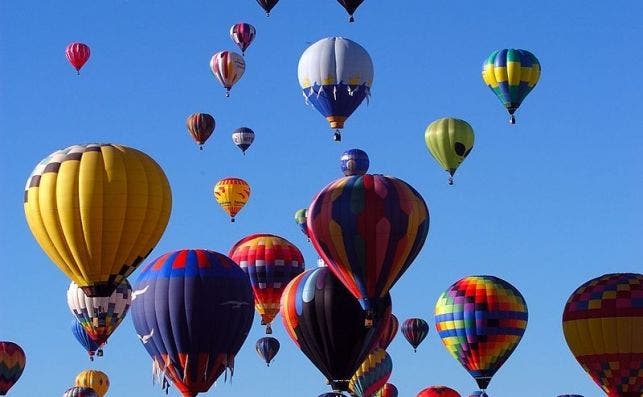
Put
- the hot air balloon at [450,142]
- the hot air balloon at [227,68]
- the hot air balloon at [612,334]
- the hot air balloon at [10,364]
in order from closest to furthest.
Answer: the hot air balloon at [612,334], the hot air balloon at [450,142], the hot air balloon at [10,364], the hot air balloon at [227,68]

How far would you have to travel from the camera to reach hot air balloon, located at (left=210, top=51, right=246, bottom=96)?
2849 inches

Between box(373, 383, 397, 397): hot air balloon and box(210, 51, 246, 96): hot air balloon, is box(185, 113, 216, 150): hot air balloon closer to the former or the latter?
box(210, 51, 246, 96): hot air balloon

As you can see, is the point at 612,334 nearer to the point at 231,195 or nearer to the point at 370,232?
the point at 370,232

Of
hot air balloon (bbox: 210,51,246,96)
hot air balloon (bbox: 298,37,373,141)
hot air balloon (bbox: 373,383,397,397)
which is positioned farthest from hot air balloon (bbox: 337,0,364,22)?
hot air balloon (bbox: 373,383,397,397)

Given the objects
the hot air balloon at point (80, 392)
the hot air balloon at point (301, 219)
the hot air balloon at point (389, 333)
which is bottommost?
the hot air balloon at point (80, 392)

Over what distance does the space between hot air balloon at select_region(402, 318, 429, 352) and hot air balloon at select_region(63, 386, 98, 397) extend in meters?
12.0

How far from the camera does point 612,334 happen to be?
5616 centimetres

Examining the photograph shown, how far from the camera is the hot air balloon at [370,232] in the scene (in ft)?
170

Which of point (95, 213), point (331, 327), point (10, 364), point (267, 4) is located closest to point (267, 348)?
point (10, 364)

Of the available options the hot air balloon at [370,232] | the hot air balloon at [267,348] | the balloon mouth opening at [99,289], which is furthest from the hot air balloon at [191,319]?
the hot air balloon at [267,348]

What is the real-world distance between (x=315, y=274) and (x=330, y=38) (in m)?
10.4

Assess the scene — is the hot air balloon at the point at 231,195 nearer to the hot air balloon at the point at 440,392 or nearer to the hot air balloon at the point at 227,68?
the hot air balloon at the point at 227,68

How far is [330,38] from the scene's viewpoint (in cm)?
6241

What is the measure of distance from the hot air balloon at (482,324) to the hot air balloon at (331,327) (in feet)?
19.9
